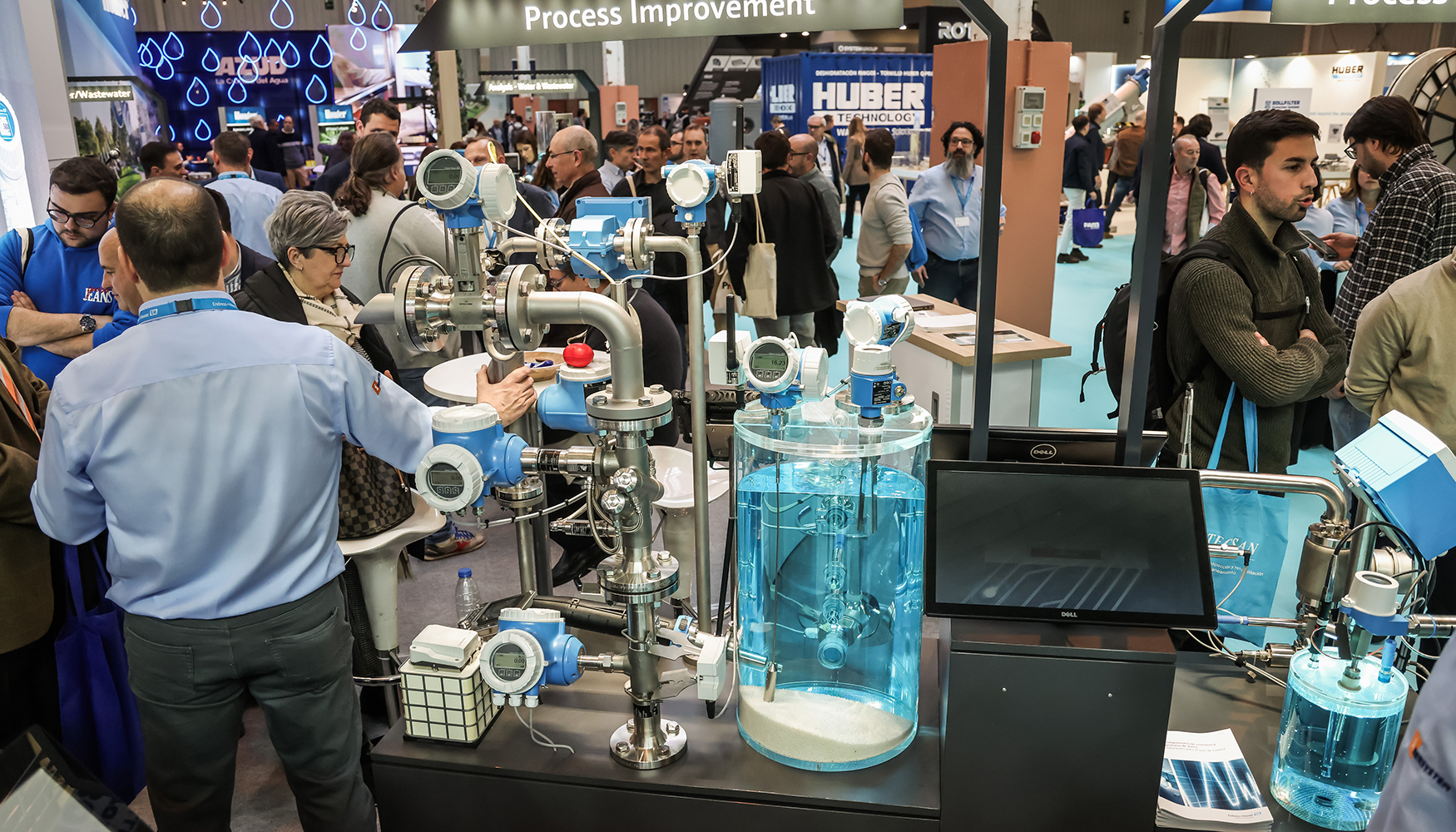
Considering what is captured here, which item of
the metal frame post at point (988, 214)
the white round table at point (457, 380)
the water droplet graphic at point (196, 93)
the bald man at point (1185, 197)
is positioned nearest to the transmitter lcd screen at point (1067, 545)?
the metal frame post at point (988, 214)

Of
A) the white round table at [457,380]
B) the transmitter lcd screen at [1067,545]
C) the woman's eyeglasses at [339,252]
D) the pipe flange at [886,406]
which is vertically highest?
the woman's eyeglasses at [339,252]

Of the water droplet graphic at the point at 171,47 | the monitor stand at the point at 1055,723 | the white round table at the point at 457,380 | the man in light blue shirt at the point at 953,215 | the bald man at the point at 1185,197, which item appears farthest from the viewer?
the water droplet graphic at the point at 171,47

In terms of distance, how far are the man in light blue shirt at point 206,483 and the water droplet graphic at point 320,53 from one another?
12.0m

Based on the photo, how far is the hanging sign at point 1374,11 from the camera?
182cm

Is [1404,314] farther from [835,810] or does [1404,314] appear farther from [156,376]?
[156,376]

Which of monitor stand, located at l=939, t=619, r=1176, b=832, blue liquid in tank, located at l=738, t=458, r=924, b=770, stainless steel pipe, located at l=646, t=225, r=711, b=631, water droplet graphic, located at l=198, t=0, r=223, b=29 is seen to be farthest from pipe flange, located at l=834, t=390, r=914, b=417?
water droplet graphic, located at l=198, t=0, r=223, b=29

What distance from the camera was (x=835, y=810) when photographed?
1669mm

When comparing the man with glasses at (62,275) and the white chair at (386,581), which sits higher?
the man with glasses at (62,275)

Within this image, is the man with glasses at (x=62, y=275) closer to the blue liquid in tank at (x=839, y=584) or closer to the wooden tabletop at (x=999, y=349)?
the blue liquid in tank at (x=839, y=584)

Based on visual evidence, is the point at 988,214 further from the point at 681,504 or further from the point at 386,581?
the point at 386,581

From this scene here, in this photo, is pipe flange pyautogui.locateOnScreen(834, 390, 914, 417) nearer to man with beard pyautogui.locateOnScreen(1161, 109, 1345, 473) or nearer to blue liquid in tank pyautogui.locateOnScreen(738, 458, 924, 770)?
blue liquid in tank pyautogui.locateOnScreen(738, 458, 924, 770)

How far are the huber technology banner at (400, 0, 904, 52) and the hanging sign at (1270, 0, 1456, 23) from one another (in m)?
0.80

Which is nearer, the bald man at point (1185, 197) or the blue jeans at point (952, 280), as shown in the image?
the blue jeans at point (952, 280)

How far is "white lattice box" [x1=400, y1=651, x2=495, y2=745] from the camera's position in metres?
1.81
